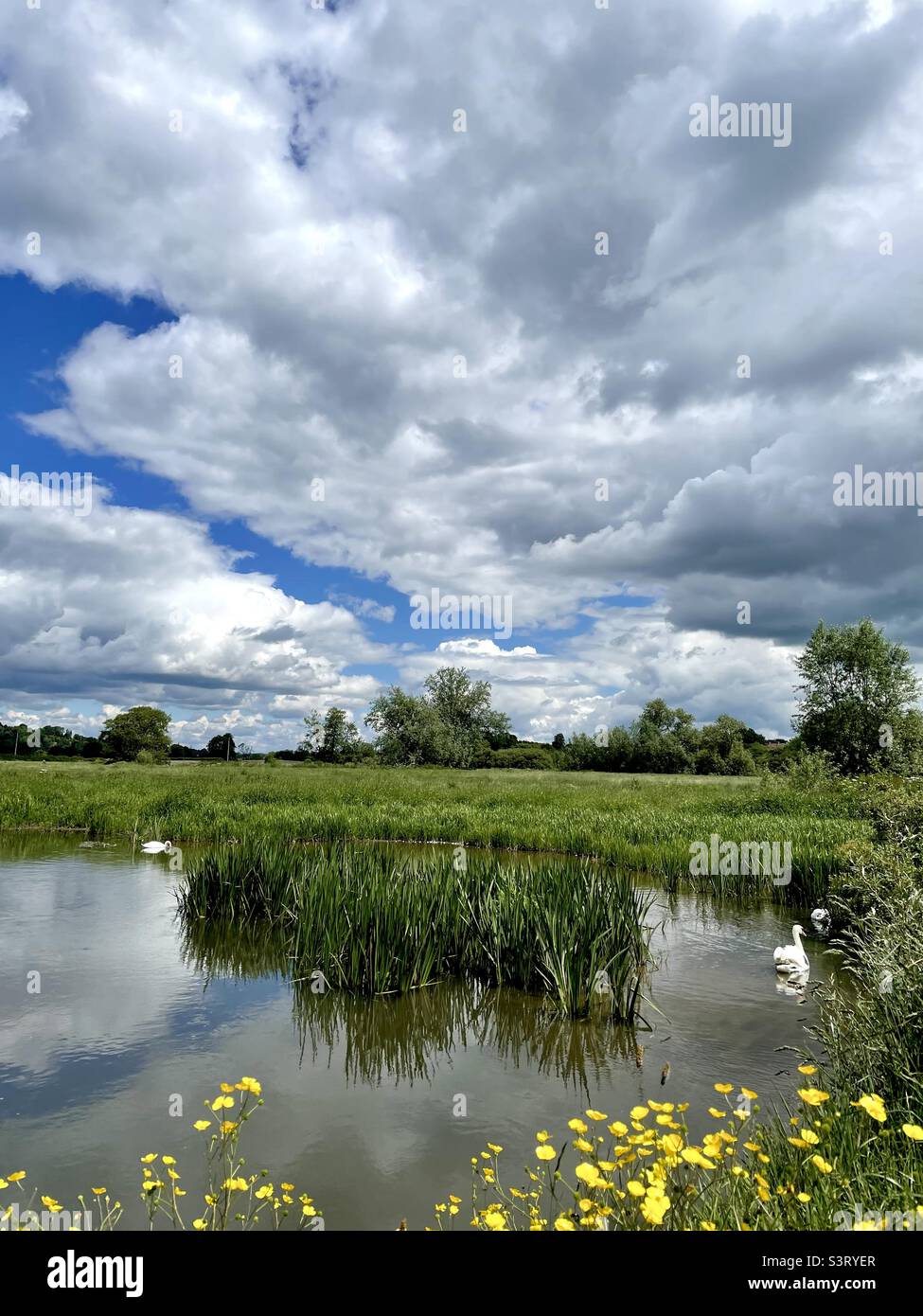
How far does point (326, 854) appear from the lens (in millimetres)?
14453

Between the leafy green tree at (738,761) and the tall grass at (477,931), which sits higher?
the tall grass at (477,931)

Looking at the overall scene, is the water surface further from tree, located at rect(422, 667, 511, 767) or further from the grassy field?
tree, located at rect(422, 667, 511, 767)

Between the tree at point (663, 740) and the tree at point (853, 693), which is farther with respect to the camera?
the tree at point (663, 740)

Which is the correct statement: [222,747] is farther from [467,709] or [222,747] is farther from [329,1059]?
[329,1059]

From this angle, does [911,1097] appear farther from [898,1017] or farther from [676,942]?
[676,942]

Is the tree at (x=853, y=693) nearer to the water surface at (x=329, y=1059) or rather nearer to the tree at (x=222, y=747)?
the water surface at (x=329, y=1059)

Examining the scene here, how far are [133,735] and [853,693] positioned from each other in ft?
319

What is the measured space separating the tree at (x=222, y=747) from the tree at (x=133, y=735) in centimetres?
769

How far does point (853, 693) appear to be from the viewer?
204 feet

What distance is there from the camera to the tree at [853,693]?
58875 millimetres

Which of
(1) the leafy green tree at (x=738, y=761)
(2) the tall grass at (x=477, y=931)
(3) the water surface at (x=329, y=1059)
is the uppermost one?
(2) the tall grass at (x=477, y=931)

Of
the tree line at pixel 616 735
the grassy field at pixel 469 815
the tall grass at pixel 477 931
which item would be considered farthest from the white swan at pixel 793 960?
the tree line at pixel 616 735

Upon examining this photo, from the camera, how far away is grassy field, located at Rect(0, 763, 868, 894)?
70.2ft
